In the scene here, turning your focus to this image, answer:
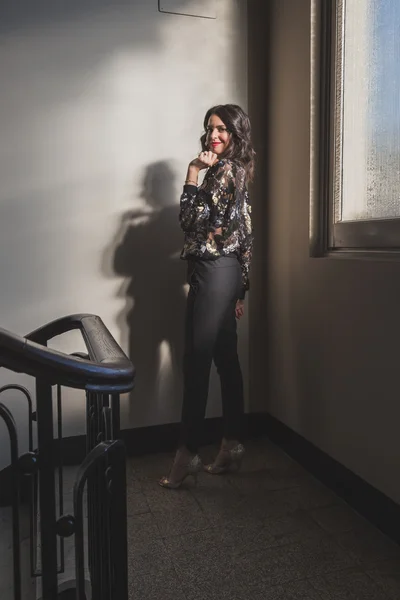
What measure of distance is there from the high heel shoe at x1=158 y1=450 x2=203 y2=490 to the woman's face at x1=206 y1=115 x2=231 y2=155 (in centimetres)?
132

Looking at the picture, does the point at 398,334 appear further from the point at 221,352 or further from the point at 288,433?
the point at 288,433

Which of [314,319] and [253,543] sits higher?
[314,319]

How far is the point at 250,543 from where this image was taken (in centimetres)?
181

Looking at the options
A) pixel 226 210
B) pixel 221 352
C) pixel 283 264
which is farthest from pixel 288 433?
pixel 226 210

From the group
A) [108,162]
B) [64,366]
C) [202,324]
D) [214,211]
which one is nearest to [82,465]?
[64,366]

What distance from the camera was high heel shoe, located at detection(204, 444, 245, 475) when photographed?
2350 mm

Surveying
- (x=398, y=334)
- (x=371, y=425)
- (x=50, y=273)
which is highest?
(x=50, y=273)

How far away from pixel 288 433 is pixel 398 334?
1011mm

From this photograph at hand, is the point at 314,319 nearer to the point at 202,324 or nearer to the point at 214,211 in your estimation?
the point at 202,324

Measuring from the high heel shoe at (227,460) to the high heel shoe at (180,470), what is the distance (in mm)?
155

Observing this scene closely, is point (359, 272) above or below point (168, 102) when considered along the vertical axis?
below

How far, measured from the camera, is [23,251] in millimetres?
2371

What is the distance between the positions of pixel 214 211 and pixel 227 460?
1.12 meters

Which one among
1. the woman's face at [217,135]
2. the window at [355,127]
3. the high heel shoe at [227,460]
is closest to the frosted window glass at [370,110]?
the window at [355,127]
